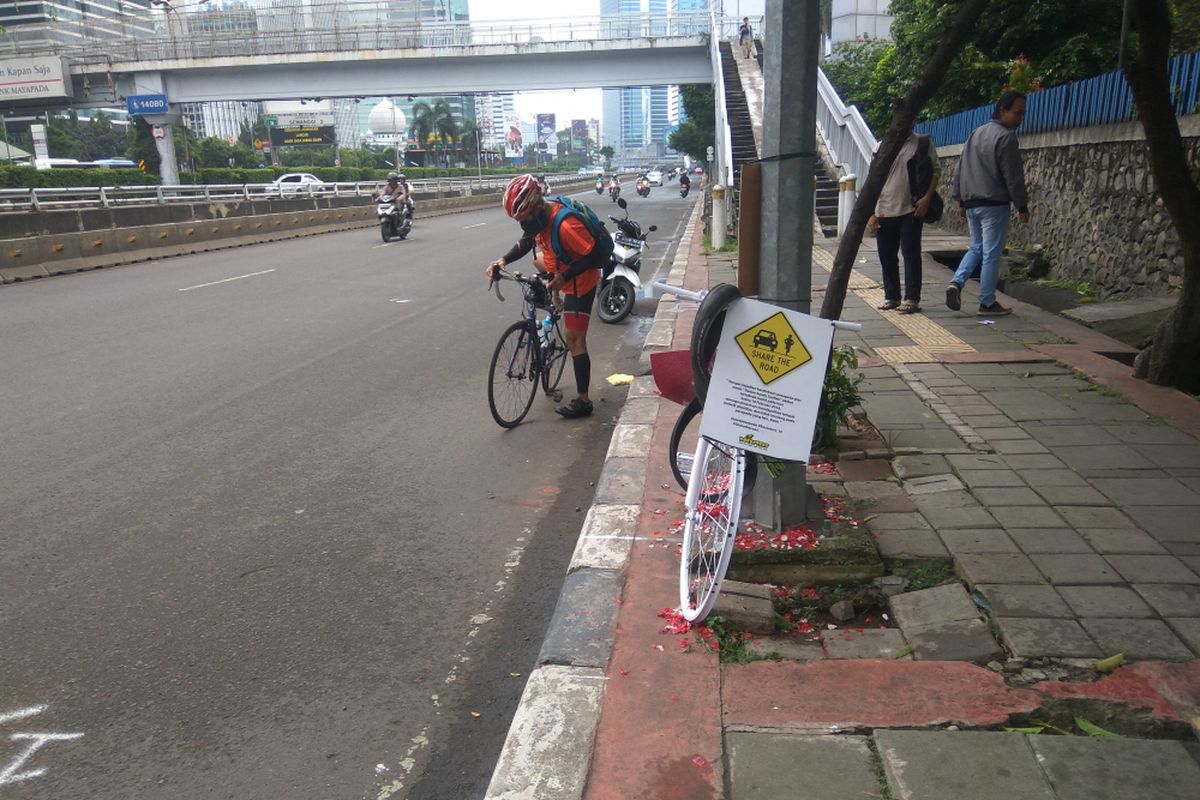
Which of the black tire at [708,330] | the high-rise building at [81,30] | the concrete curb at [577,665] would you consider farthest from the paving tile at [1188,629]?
the high-rise building at [81,30]

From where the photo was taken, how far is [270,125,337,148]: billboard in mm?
82625

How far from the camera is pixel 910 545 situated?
3.82 meters

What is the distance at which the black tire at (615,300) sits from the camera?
10914mm

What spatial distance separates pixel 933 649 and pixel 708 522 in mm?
920

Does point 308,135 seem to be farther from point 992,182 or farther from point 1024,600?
point 1024,600

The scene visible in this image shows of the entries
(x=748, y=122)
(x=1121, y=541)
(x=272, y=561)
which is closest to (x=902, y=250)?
(x=1121, y=541)

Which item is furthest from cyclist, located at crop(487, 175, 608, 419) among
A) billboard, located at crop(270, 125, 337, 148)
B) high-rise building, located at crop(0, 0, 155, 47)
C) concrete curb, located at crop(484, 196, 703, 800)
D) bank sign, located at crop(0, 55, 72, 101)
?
billboard, located at crop(270, 125, 337, 148)

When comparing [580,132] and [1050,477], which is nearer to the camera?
[1050,477]

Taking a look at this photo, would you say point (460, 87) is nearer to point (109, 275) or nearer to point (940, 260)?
point (109, 275)

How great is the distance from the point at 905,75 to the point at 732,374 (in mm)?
17084

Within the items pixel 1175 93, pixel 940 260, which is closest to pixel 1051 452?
pixel 1175 93

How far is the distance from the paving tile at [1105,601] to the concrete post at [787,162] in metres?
1.11

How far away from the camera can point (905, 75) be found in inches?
717

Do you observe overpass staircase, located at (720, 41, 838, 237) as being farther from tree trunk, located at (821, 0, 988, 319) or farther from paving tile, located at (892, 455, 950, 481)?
paving tile, located at (892, 455, 950, 481)
